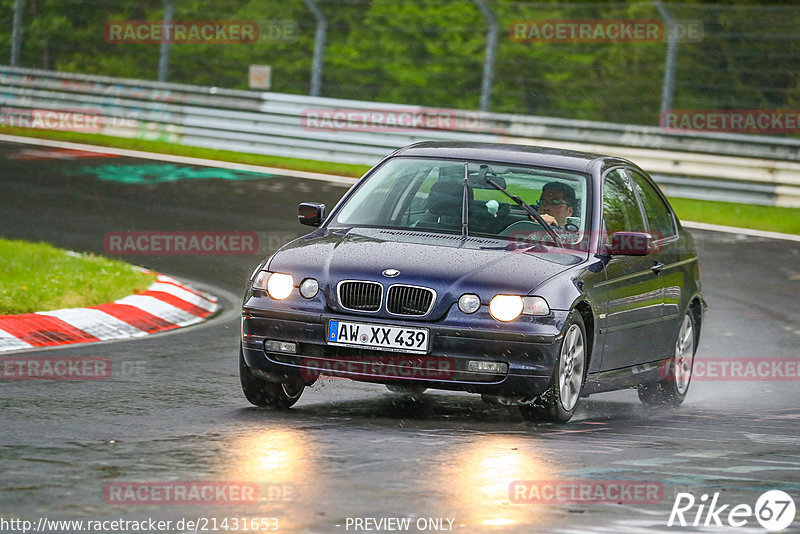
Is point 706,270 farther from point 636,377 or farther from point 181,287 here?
point 636,377

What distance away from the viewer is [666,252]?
404 inches

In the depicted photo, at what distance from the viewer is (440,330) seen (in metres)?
8.09

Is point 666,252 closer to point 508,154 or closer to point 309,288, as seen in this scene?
point 508,154

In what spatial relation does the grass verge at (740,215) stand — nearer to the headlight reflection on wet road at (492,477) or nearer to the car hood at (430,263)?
the car hood at (430,263)

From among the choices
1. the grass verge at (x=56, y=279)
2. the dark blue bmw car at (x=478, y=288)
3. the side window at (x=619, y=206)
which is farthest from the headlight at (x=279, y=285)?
the grass verge at (x=56, y=279)

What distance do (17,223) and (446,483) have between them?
11.2 metres

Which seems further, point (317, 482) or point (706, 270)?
point (706, 270)

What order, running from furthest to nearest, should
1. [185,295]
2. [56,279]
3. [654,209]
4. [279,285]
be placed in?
[185,295] → [56,279] → [654,209] → [279,285]

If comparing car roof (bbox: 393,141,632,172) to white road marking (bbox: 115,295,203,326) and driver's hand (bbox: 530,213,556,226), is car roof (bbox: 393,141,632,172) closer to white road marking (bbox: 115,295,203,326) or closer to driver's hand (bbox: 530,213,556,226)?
driver's hand (bbox: 530,213,556,226)

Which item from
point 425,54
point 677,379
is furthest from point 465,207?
point 425,54

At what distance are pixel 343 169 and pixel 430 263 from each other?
49.1 feet

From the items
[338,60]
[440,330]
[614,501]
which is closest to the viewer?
[614,501]

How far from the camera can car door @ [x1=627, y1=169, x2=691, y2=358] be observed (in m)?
10.1

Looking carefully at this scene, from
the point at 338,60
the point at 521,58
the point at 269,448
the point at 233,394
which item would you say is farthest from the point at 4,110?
the point at 269,448
